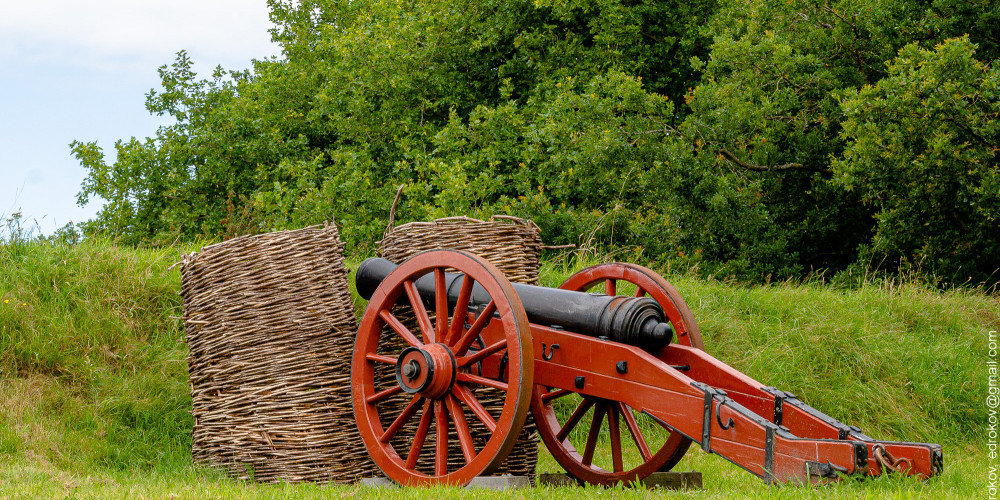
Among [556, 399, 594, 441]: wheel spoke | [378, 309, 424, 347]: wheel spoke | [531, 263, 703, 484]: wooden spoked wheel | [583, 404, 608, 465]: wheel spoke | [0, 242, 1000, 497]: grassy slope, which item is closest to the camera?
[378, 309, 424, 347]: wheel spoke

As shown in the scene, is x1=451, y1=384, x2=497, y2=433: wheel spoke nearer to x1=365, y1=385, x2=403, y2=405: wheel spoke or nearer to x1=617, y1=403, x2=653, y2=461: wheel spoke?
x1=365, y1=385, x2=403, y2=405: wheel spoke

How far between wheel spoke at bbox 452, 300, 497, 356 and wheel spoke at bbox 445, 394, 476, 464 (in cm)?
26

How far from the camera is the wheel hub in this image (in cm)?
483

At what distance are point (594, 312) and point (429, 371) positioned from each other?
918 millimetres

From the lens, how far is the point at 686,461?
7.20 m

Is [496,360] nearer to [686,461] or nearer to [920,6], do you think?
[686,461]

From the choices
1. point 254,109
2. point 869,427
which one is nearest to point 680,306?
point 869,427

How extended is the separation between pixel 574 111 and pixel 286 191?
505cm

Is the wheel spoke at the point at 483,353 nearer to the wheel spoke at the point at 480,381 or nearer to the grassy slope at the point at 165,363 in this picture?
the wheel spoke at the point at 480,381

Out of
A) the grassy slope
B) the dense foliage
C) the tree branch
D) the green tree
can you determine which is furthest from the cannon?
the tree branch

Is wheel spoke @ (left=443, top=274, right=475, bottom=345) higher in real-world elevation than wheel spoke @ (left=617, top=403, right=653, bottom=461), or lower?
higher

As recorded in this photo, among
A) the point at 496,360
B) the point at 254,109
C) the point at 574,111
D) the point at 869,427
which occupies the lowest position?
the point at 869,427

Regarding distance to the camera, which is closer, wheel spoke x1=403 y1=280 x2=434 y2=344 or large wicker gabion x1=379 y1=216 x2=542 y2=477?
wheel spoke x1=403 y1=280 x2=434 y2=344

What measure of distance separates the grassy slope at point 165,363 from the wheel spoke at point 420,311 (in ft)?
3.32
